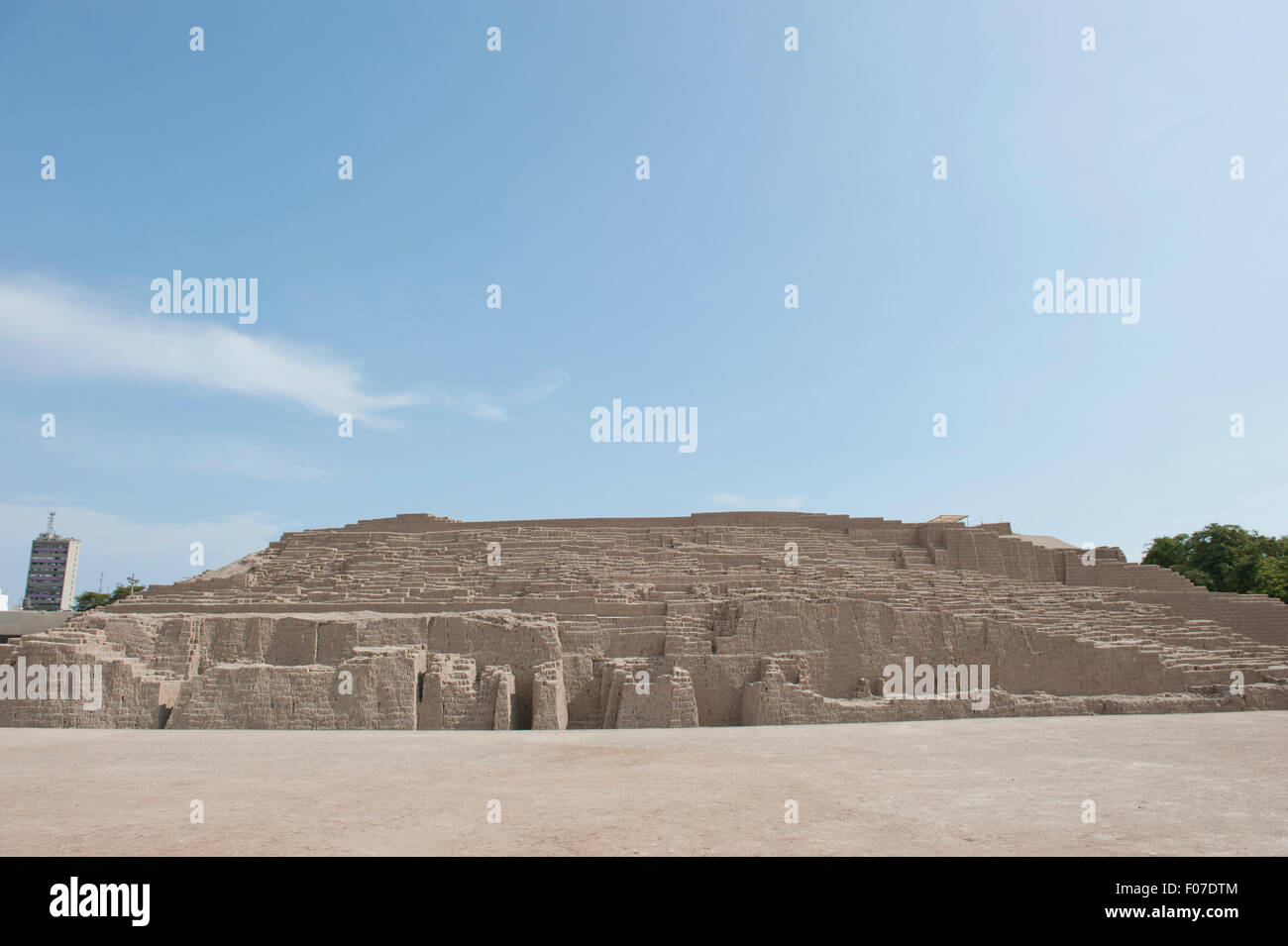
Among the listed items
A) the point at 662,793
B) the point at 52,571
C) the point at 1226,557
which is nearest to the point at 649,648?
the point at 662,793

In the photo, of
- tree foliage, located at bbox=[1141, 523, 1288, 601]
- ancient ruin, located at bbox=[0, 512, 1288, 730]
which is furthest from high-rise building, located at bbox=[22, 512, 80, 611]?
tree foliage, located at bbox=[1141, 523, 1288, 601]

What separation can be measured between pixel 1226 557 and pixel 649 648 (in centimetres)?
4057

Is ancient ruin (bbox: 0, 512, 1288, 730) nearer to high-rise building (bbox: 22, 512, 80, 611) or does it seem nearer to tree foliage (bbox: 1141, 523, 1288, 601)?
tree foliage (bbox: 1141, 523, 1288, 601)

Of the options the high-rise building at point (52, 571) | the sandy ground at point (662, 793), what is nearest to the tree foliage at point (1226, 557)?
the sandy ground at point (662, 793)

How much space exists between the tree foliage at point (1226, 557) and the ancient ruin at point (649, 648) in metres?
20.2

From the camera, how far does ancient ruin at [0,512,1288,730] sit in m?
17.7

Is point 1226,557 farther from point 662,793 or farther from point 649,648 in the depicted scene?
point 662,793

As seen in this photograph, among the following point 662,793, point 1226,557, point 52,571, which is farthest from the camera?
point 52,571

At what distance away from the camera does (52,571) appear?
113062mm

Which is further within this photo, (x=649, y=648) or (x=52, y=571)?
(x=52, y=571)

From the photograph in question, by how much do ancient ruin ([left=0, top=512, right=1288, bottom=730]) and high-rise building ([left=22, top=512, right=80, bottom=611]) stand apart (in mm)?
106118

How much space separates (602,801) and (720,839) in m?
2.03
